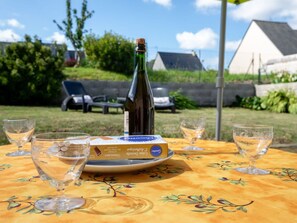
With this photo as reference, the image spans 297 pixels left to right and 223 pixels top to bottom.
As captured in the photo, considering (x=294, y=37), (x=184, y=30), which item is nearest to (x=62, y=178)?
(x=184, y=30)

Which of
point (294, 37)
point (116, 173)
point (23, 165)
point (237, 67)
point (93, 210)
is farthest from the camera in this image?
point (294, 37)

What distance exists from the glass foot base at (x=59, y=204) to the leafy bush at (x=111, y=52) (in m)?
9.66

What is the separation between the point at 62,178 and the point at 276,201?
1.29ft

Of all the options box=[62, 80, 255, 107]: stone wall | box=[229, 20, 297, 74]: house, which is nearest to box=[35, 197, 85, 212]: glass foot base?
box=[62, 80, 255, 107]: stone wall

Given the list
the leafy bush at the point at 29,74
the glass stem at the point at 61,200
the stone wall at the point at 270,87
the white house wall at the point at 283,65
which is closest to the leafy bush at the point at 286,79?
the stone wall at the point at 270,87

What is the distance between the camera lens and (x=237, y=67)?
17.1 metres

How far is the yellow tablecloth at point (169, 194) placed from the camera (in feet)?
1.48

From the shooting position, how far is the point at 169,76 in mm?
10391

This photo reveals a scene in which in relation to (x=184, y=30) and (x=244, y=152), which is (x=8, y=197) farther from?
(x=184, y=30)

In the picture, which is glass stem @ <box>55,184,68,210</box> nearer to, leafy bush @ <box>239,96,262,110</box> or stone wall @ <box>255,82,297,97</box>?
stone wall @ <box>255,82,297,97</box>

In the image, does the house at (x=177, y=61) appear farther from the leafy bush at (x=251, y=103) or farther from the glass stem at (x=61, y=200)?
the glass stem at (x=61, y=200)

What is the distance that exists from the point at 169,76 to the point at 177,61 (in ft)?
4.69

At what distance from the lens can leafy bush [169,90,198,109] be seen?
345 inches

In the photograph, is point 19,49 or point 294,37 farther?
point 294,37
